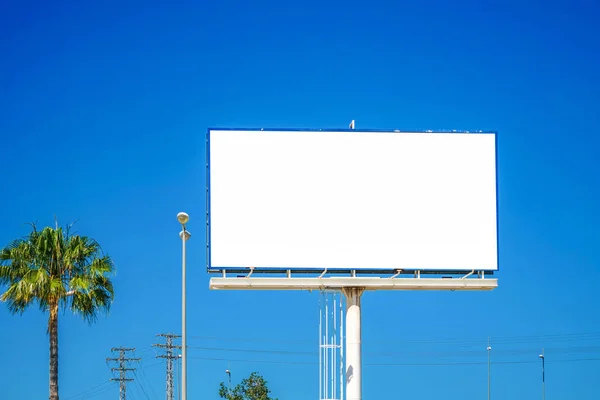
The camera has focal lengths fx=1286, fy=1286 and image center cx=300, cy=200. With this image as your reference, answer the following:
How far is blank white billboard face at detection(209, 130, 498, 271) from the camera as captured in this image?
41688 mm

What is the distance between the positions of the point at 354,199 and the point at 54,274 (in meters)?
11.3

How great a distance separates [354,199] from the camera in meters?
42.3

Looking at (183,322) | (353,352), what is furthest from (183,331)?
(353,352)

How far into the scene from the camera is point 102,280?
4600 cm

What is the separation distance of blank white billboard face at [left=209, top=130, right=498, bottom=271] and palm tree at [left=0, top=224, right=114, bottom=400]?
6575 millimetres

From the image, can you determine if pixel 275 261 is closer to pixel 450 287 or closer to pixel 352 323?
pixel 352 323

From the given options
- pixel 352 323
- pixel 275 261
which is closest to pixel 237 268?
pixel 275 261

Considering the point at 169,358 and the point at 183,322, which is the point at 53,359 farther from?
the point at 169,358

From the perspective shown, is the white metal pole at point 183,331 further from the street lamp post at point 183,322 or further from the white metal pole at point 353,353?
the white metal pole at point 353,353

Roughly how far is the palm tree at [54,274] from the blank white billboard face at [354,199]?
21.6ft

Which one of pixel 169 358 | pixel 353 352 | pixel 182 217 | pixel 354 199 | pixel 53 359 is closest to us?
pixel 182 217

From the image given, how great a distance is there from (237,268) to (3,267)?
945 cm

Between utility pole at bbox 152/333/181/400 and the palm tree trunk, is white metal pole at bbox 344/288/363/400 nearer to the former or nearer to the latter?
the palm tree trunk

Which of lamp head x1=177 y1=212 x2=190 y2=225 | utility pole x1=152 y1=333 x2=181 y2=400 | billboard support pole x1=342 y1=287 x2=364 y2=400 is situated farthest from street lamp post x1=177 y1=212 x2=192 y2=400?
utility pole x1=152 y1=333 x2=181 y2=400
